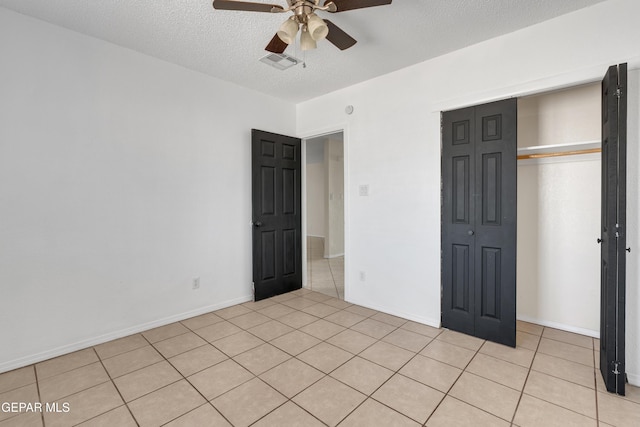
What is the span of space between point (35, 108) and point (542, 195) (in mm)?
4608

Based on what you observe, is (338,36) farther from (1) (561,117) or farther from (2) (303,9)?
(1) (561,117)

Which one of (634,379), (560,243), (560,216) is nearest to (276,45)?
(560,216)

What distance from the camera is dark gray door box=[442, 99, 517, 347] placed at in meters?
2.56

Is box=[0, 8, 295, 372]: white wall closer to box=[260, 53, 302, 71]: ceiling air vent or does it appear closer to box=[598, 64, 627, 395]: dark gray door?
box=[260, 53, 302, 71]: ceiling air vent

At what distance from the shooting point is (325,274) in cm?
514

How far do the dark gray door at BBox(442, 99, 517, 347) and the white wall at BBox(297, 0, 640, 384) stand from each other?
0.37 feet

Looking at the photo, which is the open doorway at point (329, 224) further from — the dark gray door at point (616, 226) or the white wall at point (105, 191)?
the dark gray door at point (616, 226)

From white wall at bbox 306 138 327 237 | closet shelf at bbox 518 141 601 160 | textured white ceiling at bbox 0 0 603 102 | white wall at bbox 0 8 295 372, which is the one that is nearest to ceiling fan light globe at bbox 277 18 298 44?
textured white ceiling at bbox 0 0 603 102

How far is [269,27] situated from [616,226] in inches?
114

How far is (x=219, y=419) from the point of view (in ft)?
5.71

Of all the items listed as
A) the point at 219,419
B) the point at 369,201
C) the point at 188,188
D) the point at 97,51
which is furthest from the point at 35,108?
the point at 369,201

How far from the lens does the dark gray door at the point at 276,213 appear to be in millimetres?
3777

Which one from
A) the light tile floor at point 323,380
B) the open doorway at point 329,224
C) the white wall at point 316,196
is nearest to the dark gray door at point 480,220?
A: the light tile floor at point 323,380

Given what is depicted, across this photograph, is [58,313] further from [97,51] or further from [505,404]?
[505,404]
